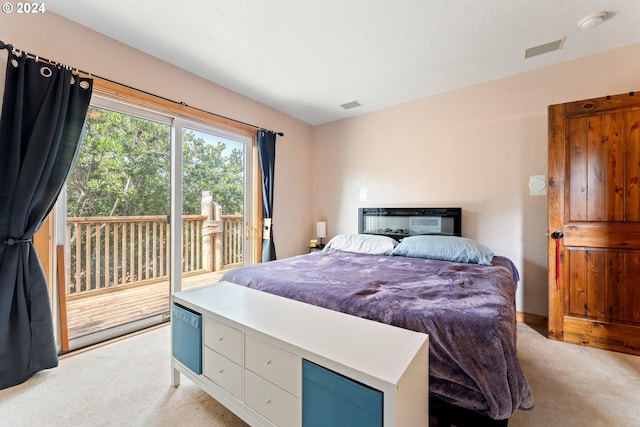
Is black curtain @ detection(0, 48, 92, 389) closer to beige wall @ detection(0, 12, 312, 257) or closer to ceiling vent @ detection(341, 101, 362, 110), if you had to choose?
beige wall @ detection(0, 12, 312, 257)

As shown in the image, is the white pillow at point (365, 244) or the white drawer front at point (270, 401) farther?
the white pillow at point (365, 244)

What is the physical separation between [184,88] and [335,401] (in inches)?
120

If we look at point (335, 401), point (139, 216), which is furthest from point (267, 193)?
point (335, 401)

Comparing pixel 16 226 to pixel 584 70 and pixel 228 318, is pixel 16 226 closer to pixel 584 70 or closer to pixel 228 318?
pixel 228 318

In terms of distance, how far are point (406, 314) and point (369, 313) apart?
19 centimetres

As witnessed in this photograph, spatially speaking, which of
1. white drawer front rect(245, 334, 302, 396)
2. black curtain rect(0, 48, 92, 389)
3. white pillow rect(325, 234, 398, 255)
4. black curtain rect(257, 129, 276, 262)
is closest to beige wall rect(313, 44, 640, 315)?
white pillow rect(325, 234, 398, 255)

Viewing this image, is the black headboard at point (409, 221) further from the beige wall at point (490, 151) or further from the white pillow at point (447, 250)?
the white pillow at point (447, 250)

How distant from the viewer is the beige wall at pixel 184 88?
1.95m

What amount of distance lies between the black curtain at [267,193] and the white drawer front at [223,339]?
205cm

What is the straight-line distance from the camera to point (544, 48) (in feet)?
7.80

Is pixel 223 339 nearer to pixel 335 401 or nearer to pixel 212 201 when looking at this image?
pixel 335 401

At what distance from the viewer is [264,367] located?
1.21 meters

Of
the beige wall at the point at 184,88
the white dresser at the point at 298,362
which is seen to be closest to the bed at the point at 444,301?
the white dresser at the point at 298,362

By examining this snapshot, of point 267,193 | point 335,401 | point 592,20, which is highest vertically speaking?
→ point 592,20
